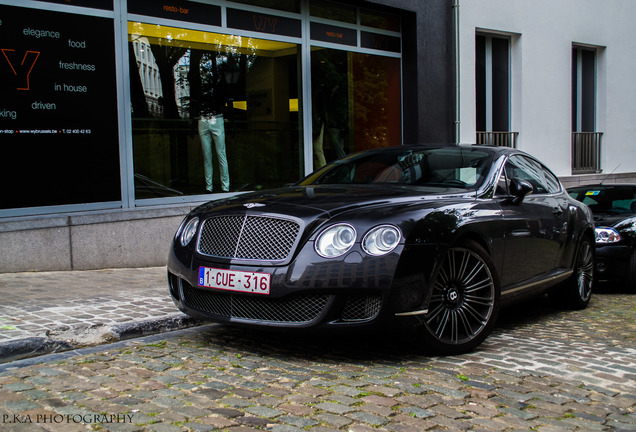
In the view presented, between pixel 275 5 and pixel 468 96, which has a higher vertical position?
pixel 275 5

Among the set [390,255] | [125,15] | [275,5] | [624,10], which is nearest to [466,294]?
[390,255]

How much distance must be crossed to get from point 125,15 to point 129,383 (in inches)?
245

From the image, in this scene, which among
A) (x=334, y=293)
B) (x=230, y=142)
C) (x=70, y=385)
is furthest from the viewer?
(x=230, y=142)

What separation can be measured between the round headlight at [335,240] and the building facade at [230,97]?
4.66 metres

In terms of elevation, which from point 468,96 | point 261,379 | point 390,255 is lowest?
point 261,379

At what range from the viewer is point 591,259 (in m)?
7.19

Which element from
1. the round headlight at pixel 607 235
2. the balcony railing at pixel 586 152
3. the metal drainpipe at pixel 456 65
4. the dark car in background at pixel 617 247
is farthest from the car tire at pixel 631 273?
the balcony railing at pixel 586 152

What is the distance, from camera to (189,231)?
5.02 m

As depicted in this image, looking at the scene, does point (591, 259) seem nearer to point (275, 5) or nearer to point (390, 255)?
point (390, 255)

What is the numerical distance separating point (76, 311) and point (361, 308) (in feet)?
8.99

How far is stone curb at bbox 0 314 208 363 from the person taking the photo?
4.65m

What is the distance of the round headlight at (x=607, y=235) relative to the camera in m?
8.33

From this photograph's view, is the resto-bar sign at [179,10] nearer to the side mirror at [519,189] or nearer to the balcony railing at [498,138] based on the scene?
the side mirror at [519,189]

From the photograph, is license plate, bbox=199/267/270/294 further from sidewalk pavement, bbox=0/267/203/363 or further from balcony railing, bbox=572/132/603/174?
balcony railing, bbox=572/132/603/174
